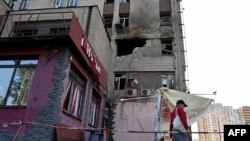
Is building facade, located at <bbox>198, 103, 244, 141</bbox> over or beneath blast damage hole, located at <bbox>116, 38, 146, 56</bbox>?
beneath

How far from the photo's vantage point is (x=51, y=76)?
765cm

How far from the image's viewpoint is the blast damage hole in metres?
19.0

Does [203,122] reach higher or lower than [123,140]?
higher

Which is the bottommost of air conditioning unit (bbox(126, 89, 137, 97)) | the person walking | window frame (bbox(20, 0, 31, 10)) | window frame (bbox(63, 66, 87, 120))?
the person walking

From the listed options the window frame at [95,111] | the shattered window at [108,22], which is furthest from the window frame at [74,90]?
the shattered window at [108,22]

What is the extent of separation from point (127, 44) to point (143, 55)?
8.63 feet

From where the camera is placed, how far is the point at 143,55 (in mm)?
17828

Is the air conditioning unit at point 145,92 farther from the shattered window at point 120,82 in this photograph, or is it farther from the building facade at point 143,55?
the shattered window at point 120,82

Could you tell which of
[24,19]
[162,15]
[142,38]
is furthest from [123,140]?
[162,15]

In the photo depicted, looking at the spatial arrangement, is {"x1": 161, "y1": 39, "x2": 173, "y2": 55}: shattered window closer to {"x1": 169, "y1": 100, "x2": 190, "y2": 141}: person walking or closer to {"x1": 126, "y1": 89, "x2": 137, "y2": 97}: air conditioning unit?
{"x1": 126, "y1": 89, "x2": 137, "y2": 97}: air conditioning unit

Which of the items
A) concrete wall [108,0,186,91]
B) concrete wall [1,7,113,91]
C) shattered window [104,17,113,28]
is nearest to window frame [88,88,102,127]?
concrete wall [1,7,113,91]

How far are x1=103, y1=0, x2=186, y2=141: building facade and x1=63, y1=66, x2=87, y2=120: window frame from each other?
4939mm

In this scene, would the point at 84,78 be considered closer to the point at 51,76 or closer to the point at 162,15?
the point at 51,76

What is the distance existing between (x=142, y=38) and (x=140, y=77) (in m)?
3.61
